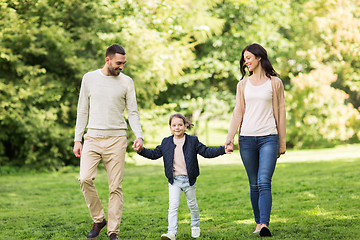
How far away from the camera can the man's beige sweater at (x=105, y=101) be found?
529 centimetres

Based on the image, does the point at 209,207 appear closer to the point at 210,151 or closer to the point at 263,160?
the point at 210,151

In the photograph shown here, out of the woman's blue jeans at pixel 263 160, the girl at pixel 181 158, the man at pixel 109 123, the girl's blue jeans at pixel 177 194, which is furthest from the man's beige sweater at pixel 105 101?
the woman's blue jeans at pixel 263 160

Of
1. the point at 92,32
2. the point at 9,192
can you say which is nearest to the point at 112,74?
the point at 9,192

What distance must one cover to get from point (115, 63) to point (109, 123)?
25.1 inches

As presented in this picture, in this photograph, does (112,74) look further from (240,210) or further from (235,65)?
(235,65)

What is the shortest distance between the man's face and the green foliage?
21.0 meters

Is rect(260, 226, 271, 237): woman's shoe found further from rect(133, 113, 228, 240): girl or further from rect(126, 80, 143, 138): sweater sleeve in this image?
rect(126, 80, 143, 138): sweater sleeve

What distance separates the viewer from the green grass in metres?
5.90

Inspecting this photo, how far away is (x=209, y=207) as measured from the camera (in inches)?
319

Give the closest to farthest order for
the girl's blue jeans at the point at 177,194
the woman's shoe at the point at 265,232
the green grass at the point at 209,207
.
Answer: the woman's shoe at the point at 265,232 < the girl's blue jeans at the point at 177,194 < the green grass at the point at 209,207

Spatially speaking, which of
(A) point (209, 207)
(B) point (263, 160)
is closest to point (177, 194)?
(B) point (263, 160)

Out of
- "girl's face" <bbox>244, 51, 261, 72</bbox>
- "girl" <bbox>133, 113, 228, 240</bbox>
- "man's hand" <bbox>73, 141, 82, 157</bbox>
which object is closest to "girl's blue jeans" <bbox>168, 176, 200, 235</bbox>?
"girl" <bbox>133, 113, 228, 240</bbox>

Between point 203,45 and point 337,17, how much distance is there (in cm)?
691

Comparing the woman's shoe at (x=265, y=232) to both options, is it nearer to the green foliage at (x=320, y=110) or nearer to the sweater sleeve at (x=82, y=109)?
the sweater sleeve at (x=82, y=109)
